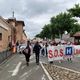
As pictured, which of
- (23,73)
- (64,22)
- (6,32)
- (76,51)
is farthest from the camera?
(64,22)

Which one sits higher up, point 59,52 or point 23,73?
point 59,52

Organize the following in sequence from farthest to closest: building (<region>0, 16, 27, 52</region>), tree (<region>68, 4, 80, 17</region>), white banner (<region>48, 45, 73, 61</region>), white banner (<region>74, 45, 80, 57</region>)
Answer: tree (<region>68, 4, 80, 17</region>) < building (<region>0, 16, 27, 52</region>) < white banner (<region>74, 45, 80, 57</region>) < white banner (<region>48, 45, 73, 61</region>)

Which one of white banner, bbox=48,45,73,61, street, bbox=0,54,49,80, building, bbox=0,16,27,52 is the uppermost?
building, bbox=0,16,27,52

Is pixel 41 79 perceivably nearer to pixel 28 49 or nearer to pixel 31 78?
pixel 31 78

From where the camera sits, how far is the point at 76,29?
257 feet

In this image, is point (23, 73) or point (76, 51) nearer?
point (23, 73)

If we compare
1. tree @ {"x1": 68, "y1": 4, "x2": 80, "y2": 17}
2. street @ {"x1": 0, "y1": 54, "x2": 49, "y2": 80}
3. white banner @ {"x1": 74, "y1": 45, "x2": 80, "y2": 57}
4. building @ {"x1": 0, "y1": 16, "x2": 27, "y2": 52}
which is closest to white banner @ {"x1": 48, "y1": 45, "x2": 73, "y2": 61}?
white banner @ {"x1": 74, "y1": 45, "x2": 80, "y2": 57}

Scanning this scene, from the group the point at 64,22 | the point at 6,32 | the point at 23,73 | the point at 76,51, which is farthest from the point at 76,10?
the point at 23,73

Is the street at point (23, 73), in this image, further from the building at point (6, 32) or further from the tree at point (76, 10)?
the tree at point (76, 10)

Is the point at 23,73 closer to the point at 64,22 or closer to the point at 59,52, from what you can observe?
the point at 59,52

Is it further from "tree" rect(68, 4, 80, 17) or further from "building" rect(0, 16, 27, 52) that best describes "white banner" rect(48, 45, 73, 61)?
"tree" rect(68, 4, 80, 17)

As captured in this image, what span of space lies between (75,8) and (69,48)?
96.2ft

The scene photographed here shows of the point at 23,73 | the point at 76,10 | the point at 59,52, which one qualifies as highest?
the point at 76,10

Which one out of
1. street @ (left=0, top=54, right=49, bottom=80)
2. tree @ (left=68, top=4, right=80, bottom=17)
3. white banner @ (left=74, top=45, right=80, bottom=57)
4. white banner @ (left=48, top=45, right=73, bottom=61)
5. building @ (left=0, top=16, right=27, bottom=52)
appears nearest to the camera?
street @ (left=0, top=54, right=49, bottom=80)
